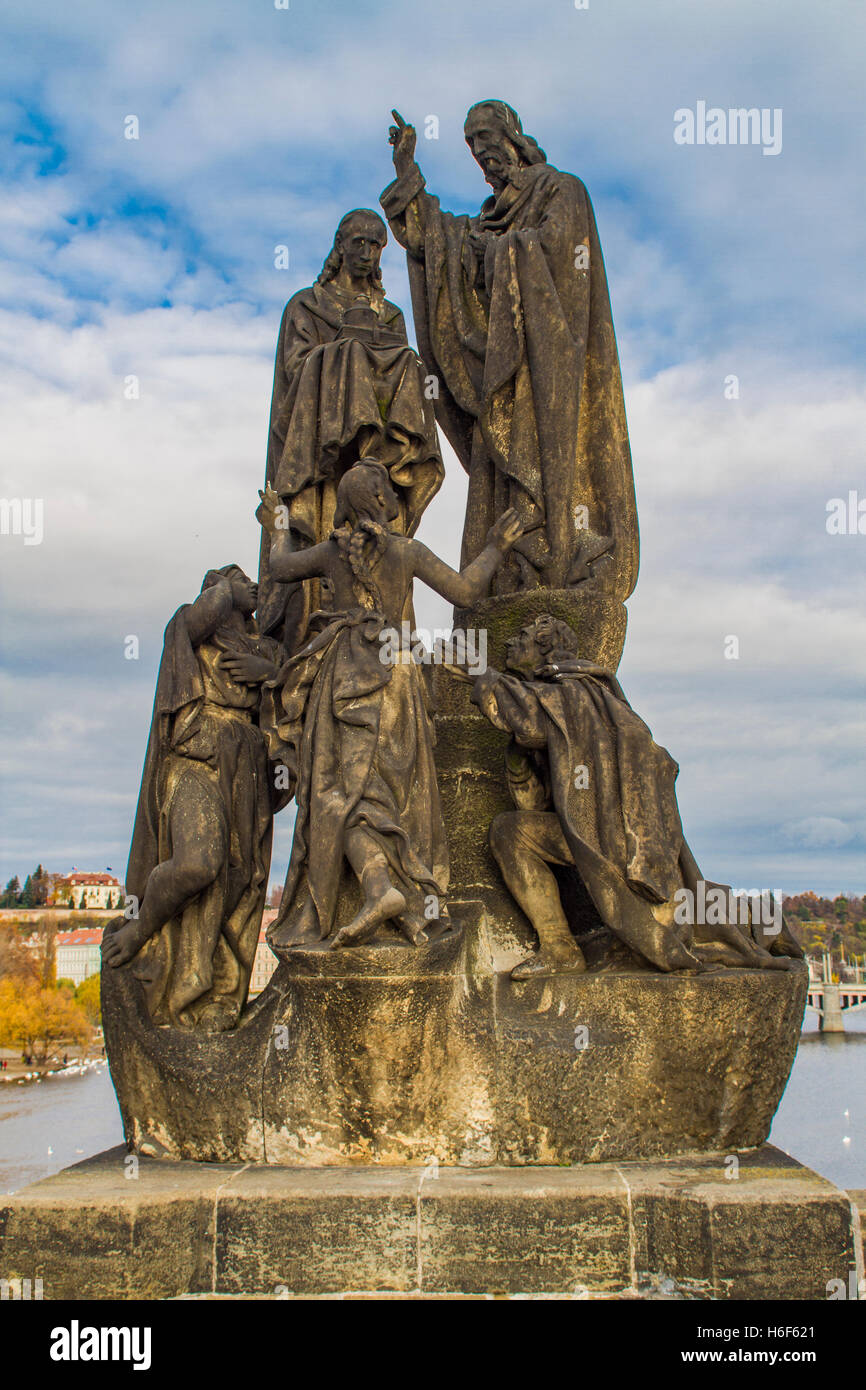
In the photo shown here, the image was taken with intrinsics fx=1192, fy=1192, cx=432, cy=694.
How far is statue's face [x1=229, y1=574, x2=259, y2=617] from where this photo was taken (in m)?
5.84

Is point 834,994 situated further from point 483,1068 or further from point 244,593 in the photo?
point 483,1068

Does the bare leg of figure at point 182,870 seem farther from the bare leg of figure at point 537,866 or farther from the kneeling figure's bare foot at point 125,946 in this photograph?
the bare leg of figure at point 537,866

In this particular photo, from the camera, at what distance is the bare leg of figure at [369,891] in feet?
15.2

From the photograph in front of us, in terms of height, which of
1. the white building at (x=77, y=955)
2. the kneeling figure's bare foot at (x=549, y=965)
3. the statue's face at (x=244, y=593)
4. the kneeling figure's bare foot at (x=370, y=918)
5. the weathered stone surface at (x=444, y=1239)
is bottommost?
the white building at (x=77, y=955)

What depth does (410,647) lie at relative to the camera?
5.46 metres

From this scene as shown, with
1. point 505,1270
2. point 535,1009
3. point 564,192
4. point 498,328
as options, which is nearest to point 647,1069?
→ point 535,1009

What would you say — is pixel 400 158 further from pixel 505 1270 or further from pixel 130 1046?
pixel 505 1270

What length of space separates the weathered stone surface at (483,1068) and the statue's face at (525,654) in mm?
1381

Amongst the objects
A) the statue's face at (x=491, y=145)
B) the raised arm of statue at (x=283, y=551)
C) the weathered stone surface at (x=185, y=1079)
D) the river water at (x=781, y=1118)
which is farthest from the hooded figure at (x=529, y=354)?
the river water at (x=781, y=1118)

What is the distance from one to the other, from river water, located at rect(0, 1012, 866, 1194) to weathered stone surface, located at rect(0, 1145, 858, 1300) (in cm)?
1279

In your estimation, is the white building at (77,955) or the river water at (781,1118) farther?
the white building at (77,955)

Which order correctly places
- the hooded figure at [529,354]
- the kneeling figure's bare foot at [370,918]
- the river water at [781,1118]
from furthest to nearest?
the river water at [781,1118] → the hooded figure at [529,354] → the kneeling figure's bare foot at [370,918]

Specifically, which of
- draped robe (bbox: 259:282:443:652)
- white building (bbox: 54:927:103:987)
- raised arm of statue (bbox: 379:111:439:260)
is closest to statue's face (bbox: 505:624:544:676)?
draped robe (bbox: 259:282:443:652)

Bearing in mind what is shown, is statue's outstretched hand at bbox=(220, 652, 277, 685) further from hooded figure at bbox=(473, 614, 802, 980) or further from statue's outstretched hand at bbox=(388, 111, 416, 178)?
statue's outstretched hand at bbox=(388, 111, 416, 178)
